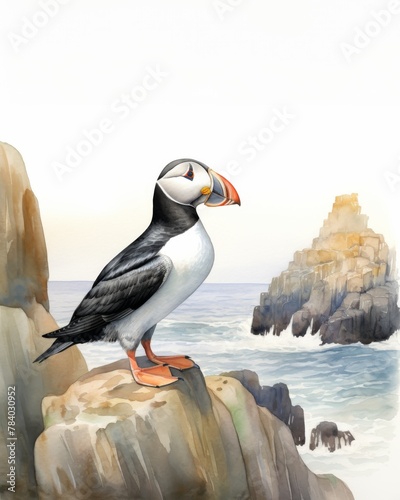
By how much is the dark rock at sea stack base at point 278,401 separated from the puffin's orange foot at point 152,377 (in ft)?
0.92

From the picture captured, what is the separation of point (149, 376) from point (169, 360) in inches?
5.7

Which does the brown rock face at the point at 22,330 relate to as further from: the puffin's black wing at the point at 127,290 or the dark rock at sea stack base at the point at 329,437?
the dark rock at sea stack base at the point at 329,437

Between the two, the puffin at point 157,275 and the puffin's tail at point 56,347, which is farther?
the puffin's tail at point 56,347

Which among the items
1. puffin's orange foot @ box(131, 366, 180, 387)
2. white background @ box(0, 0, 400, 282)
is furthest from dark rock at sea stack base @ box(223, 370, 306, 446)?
white background @ box(0, 0, 400, 282)

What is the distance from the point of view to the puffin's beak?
2.21 metres

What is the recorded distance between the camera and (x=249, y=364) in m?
2.38

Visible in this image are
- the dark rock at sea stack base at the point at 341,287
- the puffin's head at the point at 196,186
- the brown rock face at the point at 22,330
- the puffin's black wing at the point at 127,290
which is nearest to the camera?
the puffin's black wing at the point at 127,290

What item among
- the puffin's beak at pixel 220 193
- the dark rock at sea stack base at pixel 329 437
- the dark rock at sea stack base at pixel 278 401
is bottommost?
the dark rock at sea stack base at pixel 329 437

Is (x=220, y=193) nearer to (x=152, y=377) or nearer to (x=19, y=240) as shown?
(x=152, y=377)

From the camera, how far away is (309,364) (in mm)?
2420

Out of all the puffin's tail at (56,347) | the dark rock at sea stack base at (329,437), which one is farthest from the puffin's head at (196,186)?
the dark rock at sea stack base at (329,437)

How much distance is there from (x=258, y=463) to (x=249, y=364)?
15.2 inches

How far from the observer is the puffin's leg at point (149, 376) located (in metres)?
2.15

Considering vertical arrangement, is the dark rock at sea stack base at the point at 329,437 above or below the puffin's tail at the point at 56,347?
below
